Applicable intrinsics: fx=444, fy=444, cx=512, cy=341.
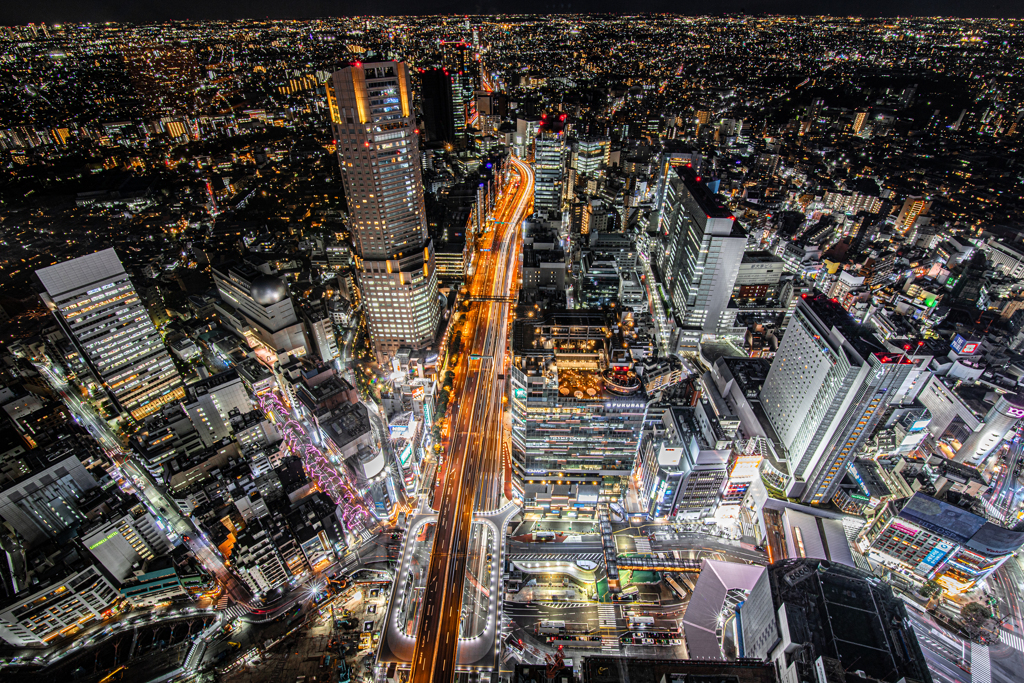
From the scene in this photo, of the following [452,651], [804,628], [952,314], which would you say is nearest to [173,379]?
[452,651]

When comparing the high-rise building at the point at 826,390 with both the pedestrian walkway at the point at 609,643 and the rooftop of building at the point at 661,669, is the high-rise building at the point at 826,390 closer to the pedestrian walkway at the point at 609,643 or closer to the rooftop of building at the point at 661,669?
the rooftop of building at the point at 661,669

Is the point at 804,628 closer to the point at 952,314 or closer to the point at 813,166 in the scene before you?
the point at 952,314

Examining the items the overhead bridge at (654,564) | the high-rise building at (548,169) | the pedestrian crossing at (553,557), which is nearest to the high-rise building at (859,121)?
the high-rise building at (548,169)

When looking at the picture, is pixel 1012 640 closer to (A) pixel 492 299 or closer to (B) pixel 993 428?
(B) pixel 993 428

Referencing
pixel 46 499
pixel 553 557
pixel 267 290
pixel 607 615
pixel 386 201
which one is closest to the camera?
pixel 607 615

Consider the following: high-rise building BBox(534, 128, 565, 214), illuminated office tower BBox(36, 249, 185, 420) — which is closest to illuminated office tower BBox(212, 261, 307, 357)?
illuminated office tower BBox(36, 249, 185, 420)

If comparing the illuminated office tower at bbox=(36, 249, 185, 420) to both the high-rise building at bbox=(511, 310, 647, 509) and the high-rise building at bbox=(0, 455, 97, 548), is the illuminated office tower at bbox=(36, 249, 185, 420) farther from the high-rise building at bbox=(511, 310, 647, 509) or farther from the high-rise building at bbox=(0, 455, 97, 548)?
the high-rise building at bbox=(511, 310, 647, 509)

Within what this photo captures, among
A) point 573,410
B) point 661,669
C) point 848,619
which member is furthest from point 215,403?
point 848,619
